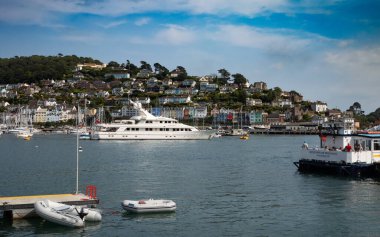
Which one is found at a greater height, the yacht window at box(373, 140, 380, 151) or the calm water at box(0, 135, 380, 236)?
the yacht window at box(373, 140, 380, 151)

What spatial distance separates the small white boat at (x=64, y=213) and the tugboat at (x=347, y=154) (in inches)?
770

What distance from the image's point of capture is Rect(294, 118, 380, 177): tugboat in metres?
36.1

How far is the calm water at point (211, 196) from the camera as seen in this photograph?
2261 centimetres

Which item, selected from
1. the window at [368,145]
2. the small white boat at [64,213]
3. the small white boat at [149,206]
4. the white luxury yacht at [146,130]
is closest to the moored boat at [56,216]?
the small white boat at [64,213]

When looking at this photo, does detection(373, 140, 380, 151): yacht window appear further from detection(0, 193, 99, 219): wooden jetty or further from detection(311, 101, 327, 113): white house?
detection(311, 101, 327, 113): white house

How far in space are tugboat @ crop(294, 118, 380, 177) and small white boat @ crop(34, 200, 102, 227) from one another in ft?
64.1

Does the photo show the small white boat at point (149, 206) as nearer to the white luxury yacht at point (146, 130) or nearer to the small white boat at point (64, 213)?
the small white boat at point (64, 213)

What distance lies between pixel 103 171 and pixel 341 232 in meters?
A: 24.7

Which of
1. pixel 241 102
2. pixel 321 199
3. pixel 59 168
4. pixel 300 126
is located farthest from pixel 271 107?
pixel 321 199

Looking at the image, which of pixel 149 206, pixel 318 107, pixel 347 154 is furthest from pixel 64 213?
pixel 318 107

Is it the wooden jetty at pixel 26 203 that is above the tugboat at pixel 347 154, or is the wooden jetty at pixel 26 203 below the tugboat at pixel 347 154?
below

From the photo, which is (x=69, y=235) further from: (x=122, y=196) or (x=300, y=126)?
(x=300, y=126)

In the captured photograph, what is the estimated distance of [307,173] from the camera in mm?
39906

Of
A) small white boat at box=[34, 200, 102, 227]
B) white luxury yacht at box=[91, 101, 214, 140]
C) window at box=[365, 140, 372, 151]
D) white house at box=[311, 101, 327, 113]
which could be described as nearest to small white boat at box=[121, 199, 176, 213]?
small white boat at box=[34, 200, 102, 227]
